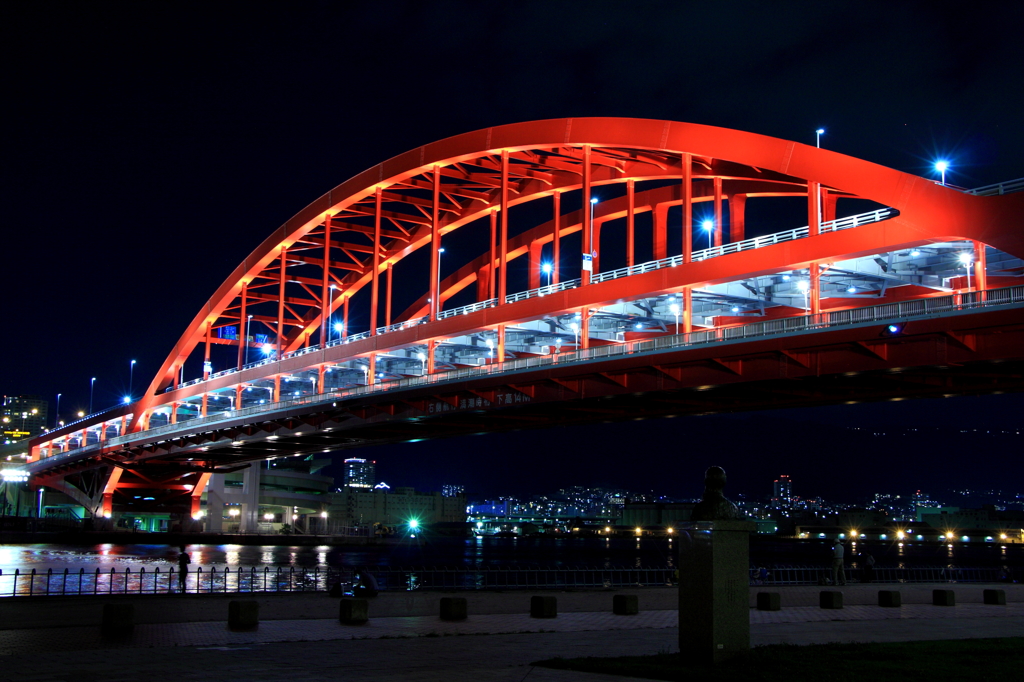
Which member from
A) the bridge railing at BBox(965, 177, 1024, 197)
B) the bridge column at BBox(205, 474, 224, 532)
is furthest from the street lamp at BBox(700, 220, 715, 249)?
the bridge column at BBox(205, 474, 224, 532)

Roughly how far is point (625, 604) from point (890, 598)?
7739 mm

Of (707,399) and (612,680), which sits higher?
(707,399)

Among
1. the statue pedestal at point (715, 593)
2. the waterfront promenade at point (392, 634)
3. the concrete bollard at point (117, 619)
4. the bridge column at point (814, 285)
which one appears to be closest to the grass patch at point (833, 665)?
the statue pedestal at point (715, 593)

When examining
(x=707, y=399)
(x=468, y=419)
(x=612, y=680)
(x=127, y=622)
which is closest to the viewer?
(x=612, y=680)

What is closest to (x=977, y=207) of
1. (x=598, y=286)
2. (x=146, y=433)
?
(x=598, y=286)

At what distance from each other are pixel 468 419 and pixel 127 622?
30.4 metres

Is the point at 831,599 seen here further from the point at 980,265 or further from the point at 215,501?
the point at 215,501

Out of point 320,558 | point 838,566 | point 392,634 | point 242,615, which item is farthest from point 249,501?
point 392,634

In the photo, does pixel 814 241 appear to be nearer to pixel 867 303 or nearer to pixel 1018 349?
pixel 867 303

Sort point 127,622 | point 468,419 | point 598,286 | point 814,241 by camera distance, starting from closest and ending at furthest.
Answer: point 127,622 < point 814,241 < point 598,286 < point 468,419

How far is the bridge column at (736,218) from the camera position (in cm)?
4475

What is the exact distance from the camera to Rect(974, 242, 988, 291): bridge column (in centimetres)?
3008

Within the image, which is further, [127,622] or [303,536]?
[303,536]

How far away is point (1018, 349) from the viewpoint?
1070 inches
